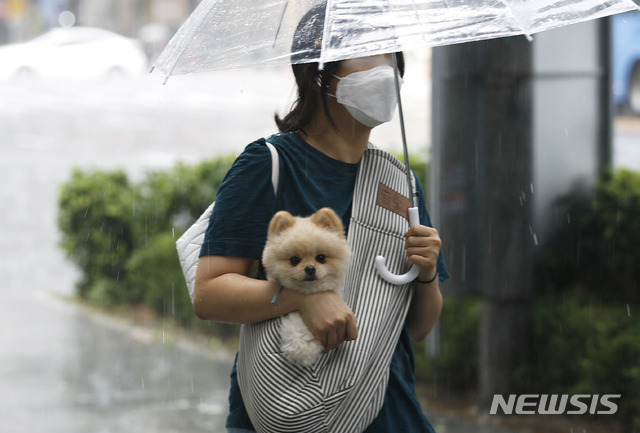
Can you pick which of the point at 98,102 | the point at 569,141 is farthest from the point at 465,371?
the point at 98,102

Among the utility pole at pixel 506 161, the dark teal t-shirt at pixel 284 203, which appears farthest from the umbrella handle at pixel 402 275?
the utility pole at pixel 506 161

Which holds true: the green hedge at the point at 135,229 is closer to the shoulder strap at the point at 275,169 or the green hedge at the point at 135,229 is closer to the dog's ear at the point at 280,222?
the shoulder strap at the point at 275,169

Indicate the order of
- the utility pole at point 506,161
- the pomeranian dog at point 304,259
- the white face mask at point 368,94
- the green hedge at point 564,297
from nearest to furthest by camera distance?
the pomeranian dog at point 304,259 → the white face mask at point 368,94 → the green hedge at point 564,297 → the utility pole at point 506,161

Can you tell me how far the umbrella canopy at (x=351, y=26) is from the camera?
230 cm

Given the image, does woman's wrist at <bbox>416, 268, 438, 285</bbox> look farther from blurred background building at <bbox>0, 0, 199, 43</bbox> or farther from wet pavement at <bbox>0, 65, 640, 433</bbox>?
blurred background building at <bbox>0, 0, 199, 43</bbox>

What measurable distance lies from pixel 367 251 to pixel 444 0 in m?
0.77

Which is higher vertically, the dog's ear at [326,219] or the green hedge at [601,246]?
the dog's ear at [326,219]

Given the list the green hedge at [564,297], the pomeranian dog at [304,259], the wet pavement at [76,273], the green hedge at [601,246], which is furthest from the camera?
the wet pavement at [76,273]

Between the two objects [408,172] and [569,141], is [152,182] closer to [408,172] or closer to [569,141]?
[569,141]

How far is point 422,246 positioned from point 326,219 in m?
0.33

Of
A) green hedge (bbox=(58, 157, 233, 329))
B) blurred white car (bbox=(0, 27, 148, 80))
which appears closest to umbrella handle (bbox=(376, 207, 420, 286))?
blurred white car (bbox=(0, 27, 148, 80))

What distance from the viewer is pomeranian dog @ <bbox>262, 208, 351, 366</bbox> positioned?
6.88 feet

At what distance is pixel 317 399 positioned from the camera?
6.96ft

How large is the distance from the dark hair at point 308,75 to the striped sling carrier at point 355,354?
21 centimetres
